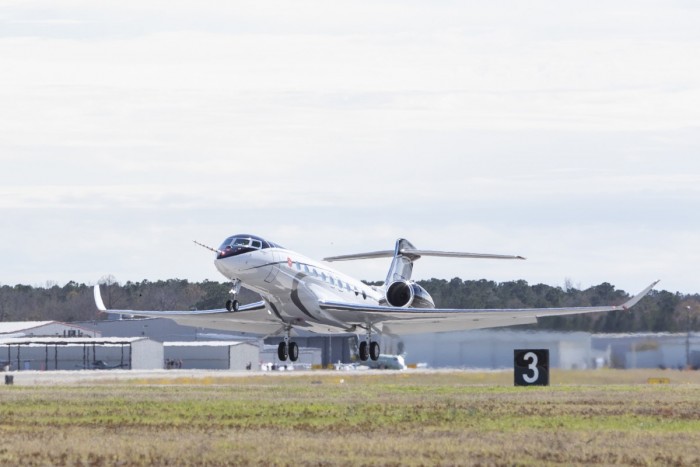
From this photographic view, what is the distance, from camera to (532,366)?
200 feet

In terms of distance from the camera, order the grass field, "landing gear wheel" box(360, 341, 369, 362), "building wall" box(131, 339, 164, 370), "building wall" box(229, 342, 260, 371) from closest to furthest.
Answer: the grass field < "landing gear wheel" box(360, 341, 369, 362) < "building wall" box(131, 339, 164, 370) < "building wall" box(229, 342, 260, 371)

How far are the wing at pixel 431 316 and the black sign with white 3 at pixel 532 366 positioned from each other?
16.7 feet

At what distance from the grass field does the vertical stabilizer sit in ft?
17.3

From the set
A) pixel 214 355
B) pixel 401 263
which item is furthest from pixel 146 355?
pixel 401 263

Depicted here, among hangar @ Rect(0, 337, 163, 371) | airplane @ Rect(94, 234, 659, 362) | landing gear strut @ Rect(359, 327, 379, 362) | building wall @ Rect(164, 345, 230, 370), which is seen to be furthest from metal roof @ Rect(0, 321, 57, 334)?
landing gear strut @ Rect(359, 327, 379, 362)

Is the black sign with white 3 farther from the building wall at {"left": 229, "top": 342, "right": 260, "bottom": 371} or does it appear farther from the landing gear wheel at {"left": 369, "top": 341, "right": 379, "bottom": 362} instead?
the building wall at {"left": 229, "top": 342, "right": 260, "bottom": 371}

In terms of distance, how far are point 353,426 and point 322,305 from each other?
1496 cm

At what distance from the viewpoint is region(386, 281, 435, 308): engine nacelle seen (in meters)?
55.9

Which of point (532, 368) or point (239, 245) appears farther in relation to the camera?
point (532, 368)

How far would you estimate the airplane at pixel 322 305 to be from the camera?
1788 inches

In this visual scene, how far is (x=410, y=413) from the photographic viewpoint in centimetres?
4044

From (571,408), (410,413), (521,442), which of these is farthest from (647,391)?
(521,442)

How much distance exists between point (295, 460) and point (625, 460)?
21.6 feet

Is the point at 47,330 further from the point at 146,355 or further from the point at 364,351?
the point at 364,351
